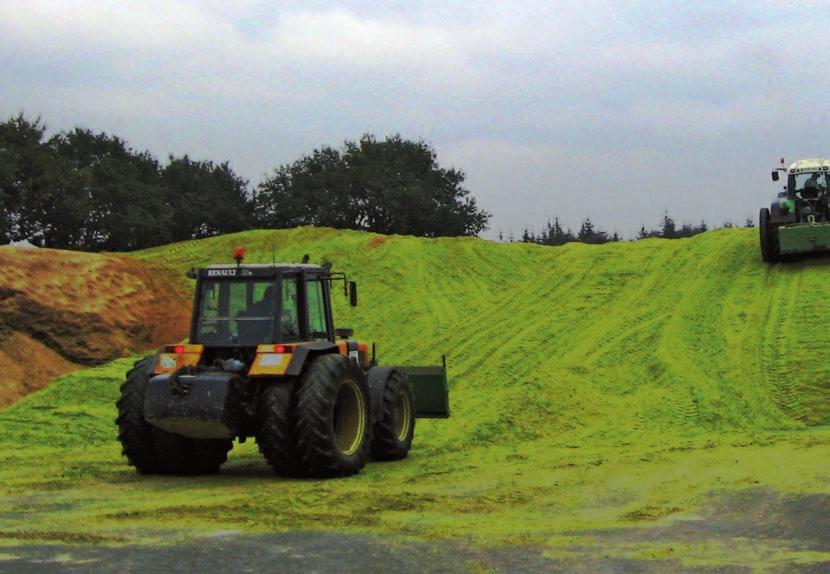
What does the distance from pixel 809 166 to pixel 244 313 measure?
22.2 m

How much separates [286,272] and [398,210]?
46548 millimetres

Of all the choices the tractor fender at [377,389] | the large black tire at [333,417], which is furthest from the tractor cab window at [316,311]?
the tractor fender at [377,389]

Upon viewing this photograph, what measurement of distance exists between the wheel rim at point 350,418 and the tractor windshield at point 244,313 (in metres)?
0.90

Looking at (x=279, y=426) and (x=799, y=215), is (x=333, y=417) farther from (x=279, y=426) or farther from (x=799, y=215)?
(x=799, y=215)

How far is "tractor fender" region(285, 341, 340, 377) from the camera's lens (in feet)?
39.6

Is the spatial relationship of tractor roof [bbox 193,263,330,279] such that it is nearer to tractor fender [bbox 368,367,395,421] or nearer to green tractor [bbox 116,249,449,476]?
green tractor [bbox 116,249,449,476]

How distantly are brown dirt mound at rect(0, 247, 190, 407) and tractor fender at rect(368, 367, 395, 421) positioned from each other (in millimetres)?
13243

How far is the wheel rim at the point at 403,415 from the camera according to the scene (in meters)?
14.4

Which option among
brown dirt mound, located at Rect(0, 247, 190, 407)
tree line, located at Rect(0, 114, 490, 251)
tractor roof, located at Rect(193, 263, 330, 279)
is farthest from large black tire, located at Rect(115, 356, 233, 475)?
tree line, located at Rect(0, 114, 490, 251)

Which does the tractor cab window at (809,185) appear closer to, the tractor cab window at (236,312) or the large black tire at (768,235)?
the large black tire at (768,235)

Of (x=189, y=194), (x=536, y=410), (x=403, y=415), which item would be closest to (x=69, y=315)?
(x=536, y=410)

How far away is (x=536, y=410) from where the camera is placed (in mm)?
17672

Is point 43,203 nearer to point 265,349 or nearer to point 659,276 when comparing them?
point 659,276

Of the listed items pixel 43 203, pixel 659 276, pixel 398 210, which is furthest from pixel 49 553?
pixel 398 210
